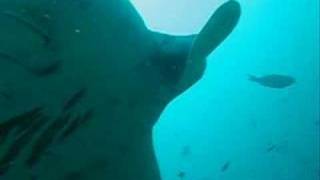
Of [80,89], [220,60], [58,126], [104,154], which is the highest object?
[80,89]

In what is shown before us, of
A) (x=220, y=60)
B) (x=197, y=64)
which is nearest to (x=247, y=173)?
(x=220, y=60)

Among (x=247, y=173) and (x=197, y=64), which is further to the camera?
(x=247, y=173)

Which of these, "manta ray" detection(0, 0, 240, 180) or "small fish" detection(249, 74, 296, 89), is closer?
"manta ray" detection(0, 0, 240, 180)

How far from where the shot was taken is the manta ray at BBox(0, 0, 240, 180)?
93.4 inches

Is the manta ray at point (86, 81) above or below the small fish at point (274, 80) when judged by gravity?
above

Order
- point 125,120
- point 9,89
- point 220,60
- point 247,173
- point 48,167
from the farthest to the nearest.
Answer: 1. point 247,173
2. point 220,60
3. point 125,120
4. point 48,167
5. point 9,89

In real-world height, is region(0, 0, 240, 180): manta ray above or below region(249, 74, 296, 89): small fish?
above

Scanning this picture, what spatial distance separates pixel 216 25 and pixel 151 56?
43 cm

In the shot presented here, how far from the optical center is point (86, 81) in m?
2.60

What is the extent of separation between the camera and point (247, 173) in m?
49.4

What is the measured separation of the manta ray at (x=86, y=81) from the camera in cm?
237

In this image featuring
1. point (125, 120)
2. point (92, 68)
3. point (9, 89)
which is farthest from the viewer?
point (125, 120)

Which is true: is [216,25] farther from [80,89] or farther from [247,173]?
[247,173]

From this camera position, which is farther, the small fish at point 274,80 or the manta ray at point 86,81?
the small fish at point 274,80
